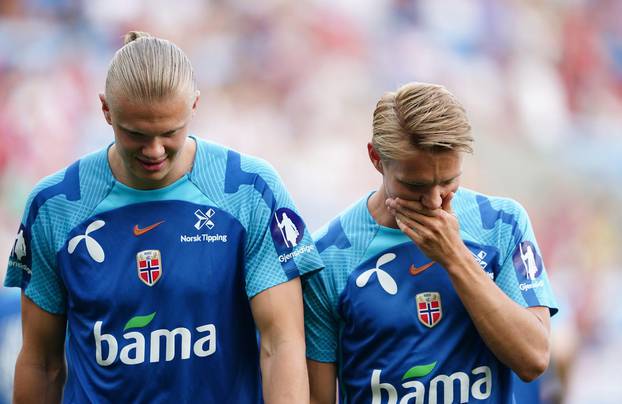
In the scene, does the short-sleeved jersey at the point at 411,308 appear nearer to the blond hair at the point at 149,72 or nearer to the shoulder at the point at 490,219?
the shoulder at the point at 490,219

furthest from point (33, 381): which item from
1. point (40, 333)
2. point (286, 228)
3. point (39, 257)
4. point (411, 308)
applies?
point (411, 308)

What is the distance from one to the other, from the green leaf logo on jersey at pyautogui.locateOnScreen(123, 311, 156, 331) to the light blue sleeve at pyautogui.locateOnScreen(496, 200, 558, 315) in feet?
3.88

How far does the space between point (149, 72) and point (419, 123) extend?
0.88 metres

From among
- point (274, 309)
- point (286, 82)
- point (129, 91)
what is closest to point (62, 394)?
point (274, 309)

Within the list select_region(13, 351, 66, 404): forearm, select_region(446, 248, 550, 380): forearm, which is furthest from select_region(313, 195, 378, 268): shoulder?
select_region(13, 351, 66, 404): forearm

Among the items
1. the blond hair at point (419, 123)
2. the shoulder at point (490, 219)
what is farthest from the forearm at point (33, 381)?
the shoulder at point (490, 219)

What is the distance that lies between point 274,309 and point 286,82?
7.36 meters

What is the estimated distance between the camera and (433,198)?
11.7 ft

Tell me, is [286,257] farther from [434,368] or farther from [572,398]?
[572,398]

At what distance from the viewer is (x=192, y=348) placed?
3701mm

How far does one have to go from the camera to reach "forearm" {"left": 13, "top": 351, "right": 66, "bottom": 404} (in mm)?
3949

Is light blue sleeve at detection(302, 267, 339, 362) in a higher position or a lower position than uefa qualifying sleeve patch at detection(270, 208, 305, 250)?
lower

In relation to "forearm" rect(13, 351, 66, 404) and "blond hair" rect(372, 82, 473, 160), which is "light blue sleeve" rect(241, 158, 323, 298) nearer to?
"blond hair" rect(372, 82, 473, 160)

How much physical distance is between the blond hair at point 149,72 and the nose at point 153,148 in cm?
13
